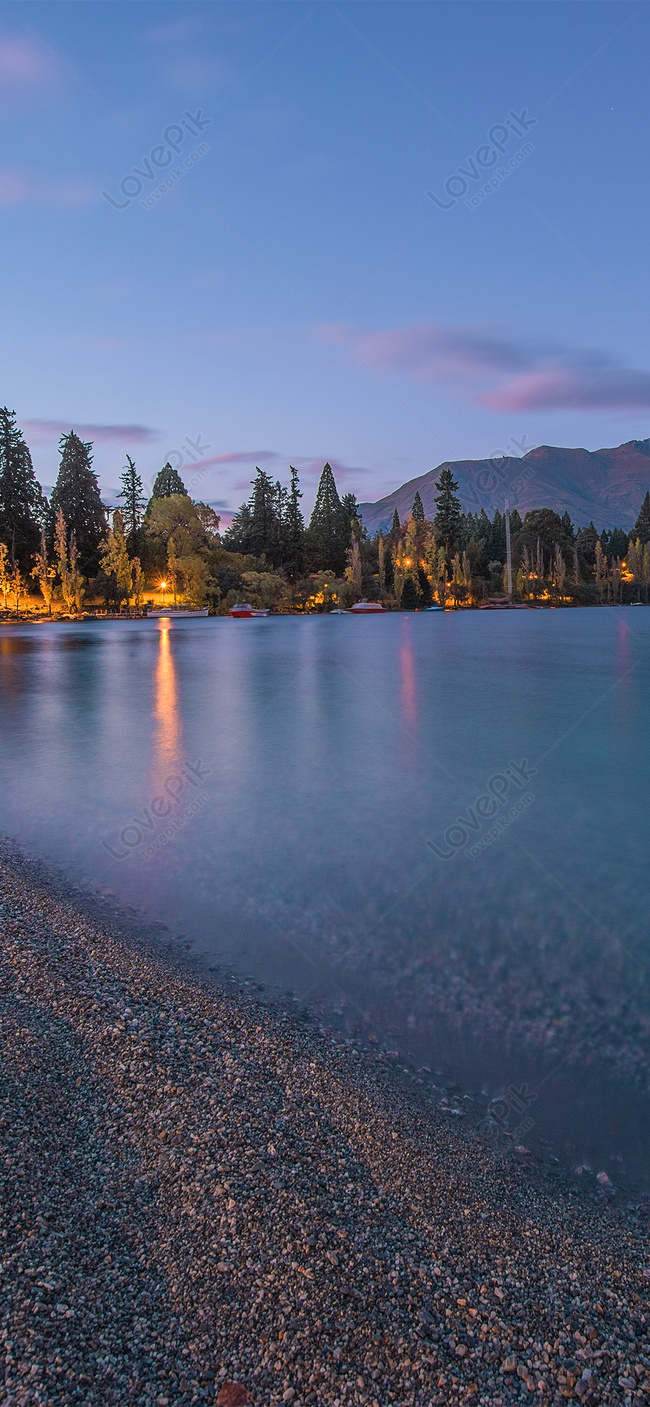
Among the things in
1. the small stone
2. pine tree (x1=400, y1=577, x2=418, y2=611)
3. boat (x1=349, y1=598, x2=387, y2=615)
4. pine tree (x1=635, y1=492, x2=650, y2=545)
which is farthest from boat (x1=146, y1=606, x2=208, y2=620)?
pine tree (x1=635, y1=492, x2=650, y2=545)

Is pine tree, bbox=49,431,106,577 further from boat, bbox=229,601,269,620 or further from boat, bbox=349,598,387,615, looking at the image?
boat, bbox=349,598,387,615

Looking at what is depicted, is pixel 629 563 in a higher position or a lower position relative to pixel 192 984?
higher

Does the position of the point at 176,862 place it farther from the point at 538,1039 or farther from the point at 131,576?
Answer: the point at 131,576

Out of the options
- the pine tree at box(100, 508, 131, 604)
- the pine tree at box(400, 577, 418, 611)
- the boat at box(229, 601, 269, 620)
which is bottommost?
the boat at box(229, 601, 269, 620)

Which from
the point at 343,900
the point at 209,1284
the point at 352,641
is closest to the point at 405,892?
the point at 343,900

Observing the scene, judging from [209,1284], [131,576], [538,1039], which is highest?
[131,576]

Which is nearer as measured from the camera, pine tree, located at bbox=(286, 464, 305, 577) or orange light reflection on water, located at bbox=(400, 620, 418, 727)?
orange light reflection on water, located at bbox=(400, 620, 418, 727)

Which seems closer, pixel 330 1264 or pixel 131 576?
pixel 330 1264

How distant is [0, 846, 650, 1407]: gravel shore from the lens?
232cm

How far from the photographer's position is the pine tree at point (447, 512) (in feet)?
424

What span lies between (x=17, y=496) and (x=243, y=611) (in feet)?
106

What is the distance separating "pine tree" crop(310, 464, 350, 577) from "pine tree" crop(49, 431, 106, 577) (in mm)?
38140

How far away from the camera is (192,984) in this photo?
5.20 metres

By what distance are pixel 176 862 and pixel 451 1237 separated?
5.58m
